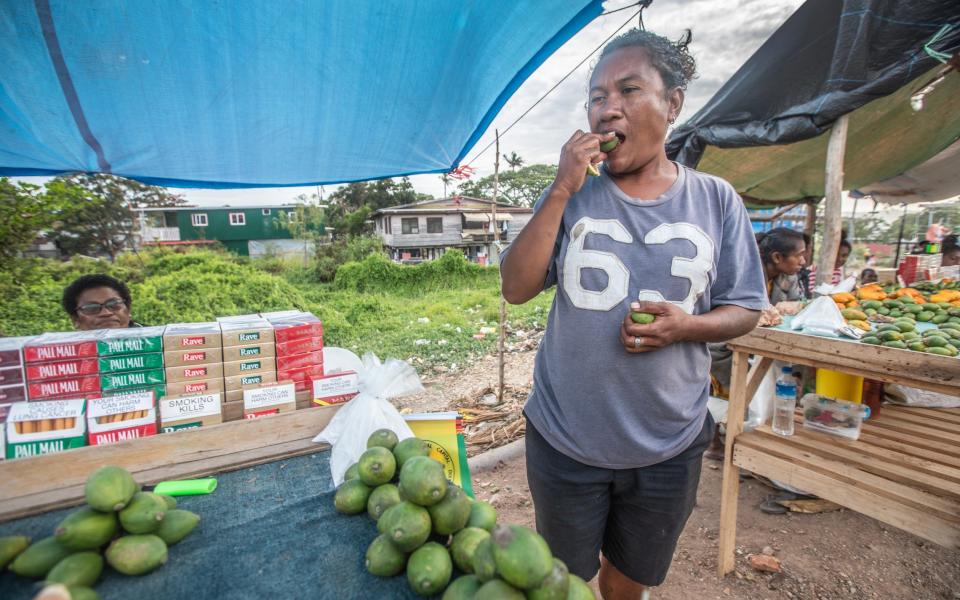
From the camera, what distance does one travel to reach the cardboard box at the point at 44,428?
1.45 m

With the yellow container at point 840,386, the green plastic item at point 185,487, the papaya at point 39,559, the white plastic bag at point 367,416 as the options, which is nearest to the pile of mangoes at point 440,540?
the white plastic bag at point 367,416

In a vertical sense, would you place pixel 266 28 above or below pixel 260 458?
above

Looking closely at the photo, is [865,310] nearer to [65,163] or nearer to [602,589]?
[602,589]

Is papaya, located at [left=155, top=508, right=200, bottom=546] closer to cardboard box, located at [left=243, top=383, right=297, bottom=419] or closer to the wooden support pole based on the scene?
cardboard box, located at [left=243, top=383, right=297, bottom=419]

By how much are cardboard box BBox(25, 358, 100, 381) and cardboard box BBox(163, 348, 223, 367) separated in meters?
0.21

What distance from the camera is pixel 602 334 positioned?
1520 millimetres

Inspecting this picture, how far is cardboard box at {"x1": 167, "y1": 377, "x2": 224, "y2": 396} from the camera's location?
1685mm

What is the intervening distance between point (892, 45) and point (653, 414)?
3.50 m

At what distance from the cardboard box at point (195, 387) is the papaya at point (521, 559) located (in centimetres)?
139

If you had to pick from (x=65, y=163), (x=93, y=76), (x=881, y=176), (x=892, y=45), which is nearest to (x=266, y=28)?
(x=93, y=76)

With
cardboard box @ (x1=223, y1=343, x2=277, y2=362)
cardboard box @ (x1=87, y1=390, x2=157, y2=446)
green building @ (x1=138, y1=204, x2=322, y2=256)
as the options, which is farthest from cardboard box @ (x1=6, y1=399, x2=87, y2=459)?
green building @ (x1=138, y1=204, x2=322, y2=256)

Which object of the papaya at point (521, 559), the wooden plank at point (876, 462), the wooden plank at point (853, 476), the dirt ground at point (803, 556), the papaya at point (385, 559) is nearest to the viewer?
the papaya at point (521, 559)

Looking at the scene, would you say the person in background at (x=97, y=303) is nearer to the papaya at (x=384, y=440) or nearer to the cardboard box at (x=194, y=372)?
the cardboard box at (x=194, y=372)

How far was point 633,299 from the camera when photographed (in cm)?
152
